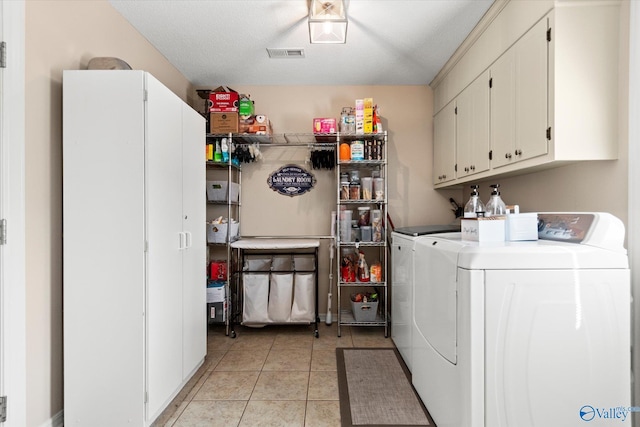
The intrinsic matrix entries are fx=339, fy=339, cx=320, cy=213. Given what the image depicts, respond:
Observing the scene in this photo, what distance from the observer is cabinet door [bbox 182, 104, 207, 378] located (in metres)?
2.31

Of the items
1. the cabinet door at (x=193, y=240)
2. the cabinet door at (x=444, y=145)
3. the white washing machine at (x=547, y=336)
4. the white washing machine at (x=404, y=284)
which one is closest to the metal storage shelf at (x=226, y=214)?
A: the cabinet door at (x=193, y=240)

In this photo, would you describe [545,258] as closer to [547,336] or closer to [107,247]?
[547,336]

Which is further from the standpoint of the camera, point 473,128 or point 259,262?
point 259,262

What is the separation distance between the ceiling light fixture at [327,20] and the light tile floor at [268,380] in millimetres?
2443

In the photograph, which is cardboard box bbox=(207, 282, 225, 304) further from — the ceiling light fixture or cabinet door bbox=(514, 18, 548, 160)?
cabinet door bbox=(514, 18, 548, 160)

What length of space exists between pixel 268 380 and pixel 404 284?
1216 millimetres

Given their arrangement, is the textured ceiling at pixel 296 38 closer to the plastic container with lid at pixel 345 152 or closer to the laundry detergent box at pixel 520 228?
the plastic container with lid at pixel 345 152

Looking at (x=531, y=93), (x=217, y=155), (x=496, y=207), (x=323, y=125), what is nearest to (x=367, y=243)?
(x=323, y=125)

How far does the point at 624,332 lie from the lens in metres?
1.42

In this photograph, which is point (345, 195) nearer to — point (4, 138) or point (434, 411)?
point (434, 411)

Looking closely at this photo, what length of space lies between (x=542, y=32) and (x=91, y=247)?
104 inches

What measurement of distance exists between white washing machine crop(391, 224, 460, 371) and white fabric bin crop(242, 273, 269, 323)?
122 centimetres

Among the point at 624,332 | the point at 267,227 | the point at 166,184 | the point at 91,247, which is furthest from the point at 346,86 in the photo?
the point at 624,332

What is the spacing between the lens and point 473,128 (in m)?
2.68
